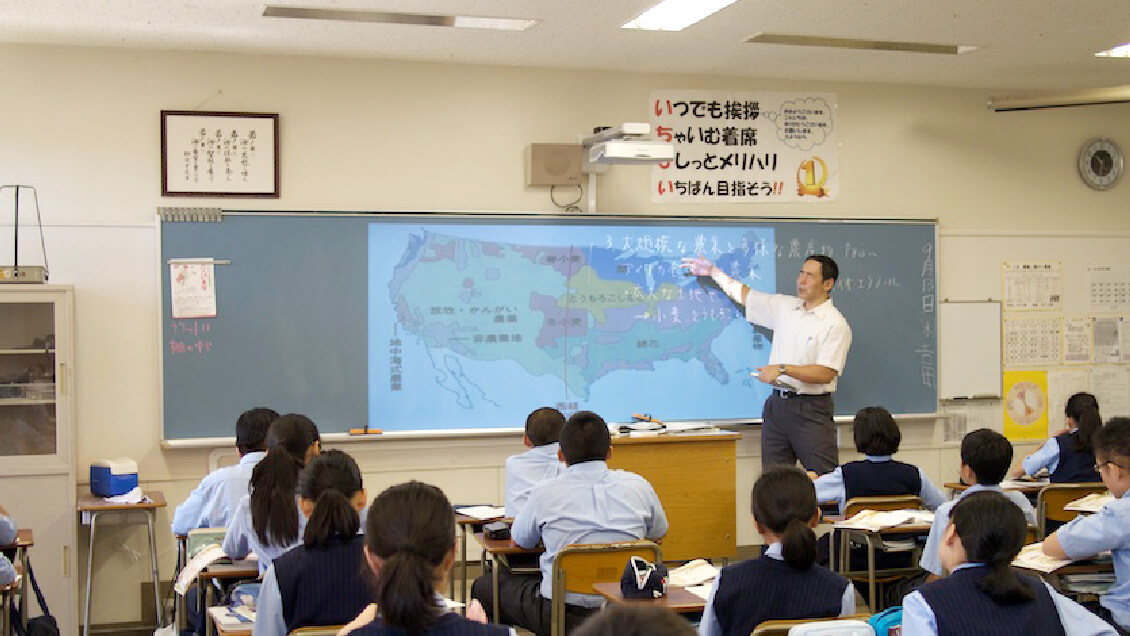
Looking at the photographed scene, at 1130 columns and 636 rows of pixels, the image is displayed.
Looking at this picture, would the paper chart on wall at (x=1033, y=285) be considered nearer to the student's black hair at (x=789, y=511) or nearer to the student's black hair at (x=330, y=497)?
the student's black hair at (x=789, y=511)

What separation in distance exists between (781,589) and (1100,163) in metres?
5.54

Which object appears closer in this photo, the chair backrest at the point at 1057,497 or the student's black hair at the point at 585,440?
the student's black hair at the point at 585,440

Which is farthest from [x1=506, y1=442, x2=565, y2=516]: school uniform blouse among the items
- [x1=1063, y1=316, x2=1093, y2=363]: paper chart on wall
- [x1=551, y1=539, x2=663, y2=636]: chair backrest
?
[x1=1063, y1=316, x2=1093, y2=363]: paper chart on wall

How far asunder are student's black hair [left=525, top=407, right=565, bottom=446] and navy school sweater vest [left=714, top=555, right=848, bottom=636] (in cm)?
187

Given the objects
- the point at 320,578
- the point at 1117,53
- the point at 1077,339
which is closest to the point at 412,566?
the point at 320,578

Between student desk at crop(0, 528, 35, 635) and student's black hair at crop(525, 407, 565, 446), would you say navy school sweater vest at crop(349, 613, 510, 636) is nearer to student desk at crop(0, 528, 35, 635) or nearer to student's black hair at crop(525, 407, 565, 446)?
student desk at crop(0, 528, 35, 635)

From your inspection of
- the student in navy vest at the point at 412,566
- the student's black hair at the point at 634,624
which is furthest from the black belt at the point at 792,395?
the student's black hair at the point at 634,624

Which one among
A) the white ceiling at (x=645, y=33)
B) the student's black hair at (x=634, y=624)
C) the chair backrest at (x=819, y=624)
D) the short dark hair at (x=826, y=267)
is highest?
the white ceiling at (x=645, y=33)

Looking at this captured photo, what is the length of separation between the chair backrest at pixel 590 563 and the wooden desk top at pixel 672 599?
0.84ft

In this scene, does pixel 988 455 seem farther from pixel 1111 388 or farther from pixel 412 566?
pixel 1111 388

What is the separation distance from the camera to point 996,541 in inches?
97.2

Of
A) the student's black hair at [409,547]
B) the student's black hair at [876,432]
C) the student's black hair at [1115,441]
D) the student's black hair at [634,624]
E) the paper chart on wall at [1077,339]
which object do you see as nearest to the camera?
the student's black hair at [634,624]

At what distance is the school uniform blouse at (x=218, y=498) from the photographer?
4.30 m

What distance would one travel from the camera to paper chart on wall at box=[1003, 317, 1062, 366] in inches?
277
